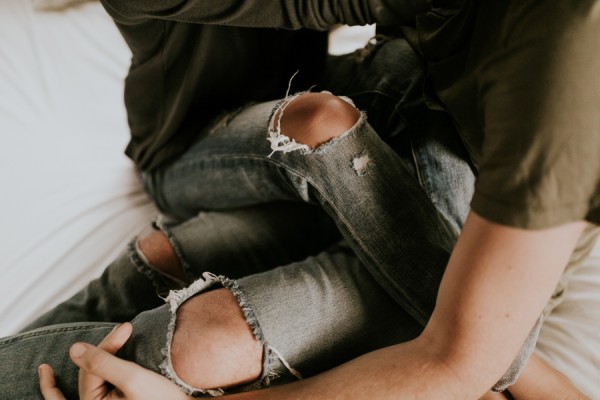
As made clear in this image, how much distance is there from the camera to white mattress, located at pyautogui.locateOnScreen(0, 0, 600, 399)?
0.80m

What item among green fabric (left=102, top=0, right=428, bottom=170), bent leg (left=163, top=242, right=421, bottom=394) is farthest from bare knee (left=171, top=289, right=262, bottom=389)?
green fabric (left=102, top=0, right=428, bottom=170)

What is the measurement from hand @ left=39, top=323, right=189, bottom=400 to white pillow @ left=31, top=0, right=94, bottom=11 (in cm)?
90

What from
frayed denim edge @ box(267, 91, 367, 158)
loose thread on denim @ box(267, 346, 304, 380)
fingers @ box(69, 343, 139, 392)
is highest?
frayed denim edge @ box(267, 91, 367, 158)

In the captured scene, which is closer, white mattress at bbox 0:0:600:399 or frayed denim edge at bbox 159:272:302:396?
frayed denim edge at bbox 159:272:302:396

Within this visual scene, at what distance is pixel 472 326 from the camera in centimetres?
48

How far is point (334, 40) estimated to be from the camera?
1147 millimetres

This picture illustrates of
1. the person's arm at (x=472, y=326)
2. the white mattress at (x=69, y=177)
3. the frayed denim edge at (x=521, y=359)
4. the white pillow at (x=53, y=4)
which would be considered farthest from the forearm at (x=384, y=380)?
the white pillow at (x=53, y=4)

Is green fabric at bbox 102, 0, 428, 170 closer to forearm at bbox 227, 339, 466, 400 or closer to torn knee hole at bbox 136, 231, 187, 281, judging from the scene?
torn knee hole at bbox 136, 231, 187, 281

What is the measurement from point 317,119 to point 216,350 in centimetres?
32

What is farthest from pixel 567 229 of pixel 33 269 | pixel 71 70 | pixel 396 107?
pixel 71 70

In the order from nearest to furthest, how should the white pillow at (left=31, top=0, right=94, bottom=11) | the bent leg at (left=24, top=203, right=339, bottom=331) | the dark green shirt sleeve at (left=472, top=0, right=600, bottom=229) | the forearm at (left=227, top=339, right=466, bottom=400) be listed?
the dark green shirt sleeve at (left=472, top=0, right=600, bottom=229)
the forearm at (left=227, top=339, right=466, bottom=400)
the bent leg at (left=24, top=203, right=339, bottom=331)
the white pillow at (left=31, top=0, right=94, bottom=11)

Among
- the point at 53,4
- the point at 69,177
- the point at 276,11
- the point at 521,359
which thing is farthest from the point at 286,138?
the point at 53,4

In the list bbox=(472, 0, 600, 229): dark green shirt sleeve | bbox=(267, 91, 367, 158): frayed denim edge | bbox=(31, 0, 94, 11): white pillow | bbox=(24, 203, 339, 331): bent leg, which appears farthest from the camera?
bbox=(31, 0, 94, 11): white pillow

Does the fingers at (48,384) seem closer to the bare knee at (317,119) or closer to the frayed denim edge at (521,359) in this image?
the bare knee at (317,119)
